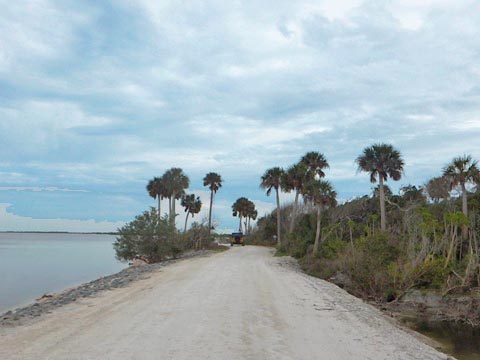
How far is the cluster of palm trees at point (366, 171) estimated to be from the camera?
3131cm

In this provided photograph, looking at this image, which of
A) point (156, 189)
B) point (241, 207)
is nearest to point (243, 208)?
point (241, 207)

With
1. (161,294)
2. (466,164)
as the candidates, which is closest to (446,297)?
(466,164)

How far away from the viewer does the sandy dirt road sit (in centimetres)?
822

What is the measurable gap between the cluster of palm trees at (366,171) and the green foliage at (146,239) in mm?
12656

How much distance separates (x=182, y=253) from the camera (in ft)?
145

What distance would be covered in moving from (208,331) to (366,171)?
105 ft

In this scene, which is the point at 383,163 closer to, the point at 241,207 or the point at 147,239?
the point at 147,239

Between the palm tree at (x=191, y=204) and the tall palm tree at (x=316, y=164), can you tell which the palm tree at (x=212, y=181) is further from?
the tall palm tree at (x=316, y=164)

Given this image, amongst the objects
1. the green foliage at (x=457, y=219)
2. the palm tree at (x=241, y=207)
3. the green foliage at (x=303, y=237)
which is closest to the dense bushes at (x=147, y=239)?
the green foliage at (x=303, y=237)

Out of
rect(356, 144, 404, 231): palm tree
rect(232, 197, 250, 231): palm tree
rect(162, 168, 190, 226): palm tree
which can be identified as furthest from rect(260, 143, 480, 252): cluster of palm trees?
rect(232, 197, 250, 231): palm tree

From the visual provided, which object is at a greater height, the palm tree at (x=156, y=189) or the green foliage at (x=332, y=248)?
the palm tree at (x=156, y=189)

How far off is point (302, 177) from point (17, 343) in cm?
4448

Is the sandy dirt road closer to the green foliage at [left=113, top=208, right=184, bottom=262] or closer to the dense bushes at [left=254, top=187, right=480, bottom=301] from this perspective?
the dense bushes at [left=254, top=187, right=480, bottom=301]

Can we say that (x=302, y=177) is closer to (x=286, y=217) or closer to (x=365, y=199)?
(x=365, y=199)
